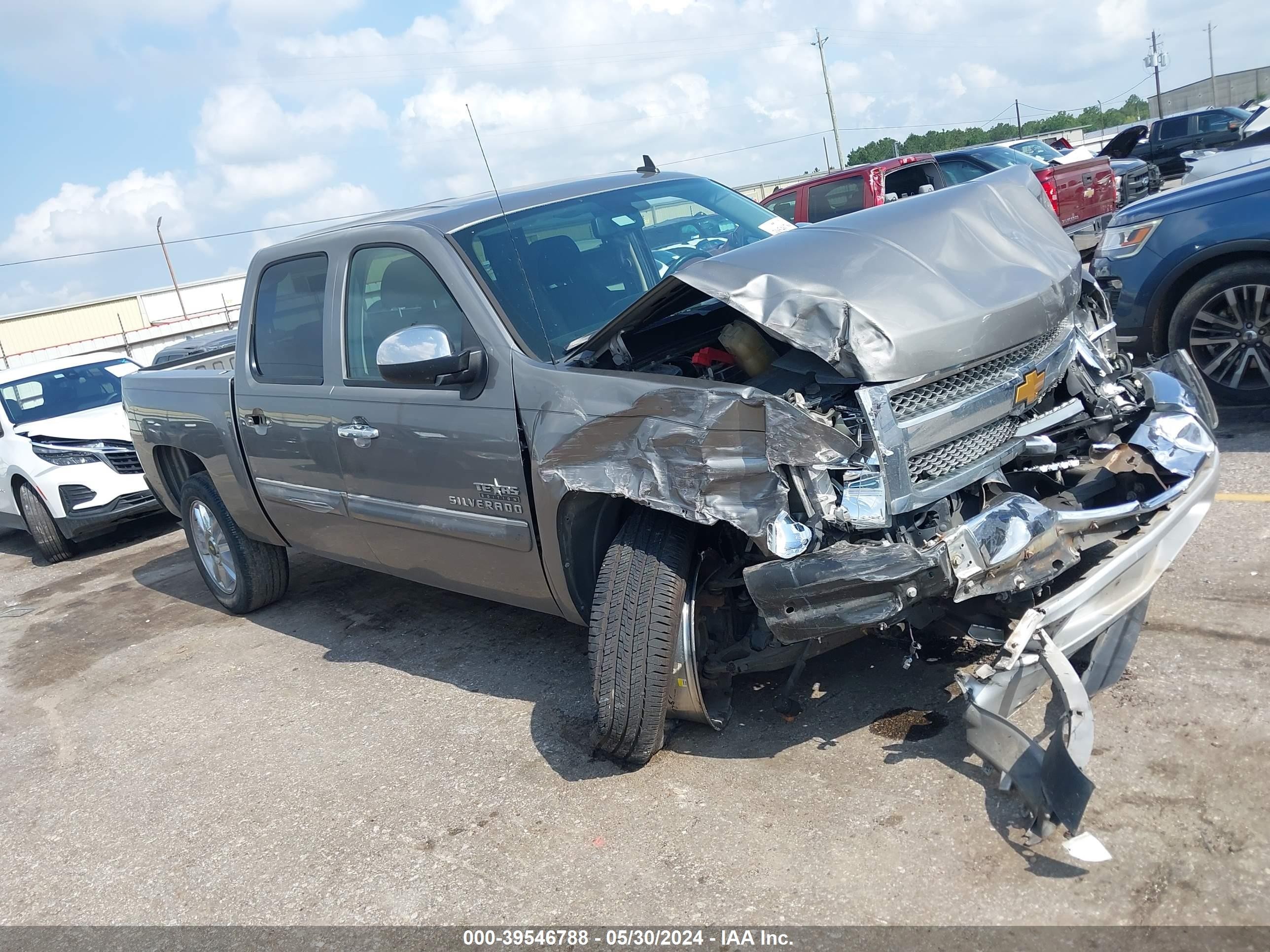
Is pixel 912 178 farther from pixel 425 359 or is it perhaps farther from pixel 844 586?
pixel 844 586

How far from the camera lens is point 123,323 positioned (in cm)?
3991

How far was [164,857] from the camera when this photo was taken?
360cm

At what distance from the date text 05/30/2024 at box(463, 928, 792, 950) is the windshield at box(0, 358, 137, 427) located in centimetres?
760

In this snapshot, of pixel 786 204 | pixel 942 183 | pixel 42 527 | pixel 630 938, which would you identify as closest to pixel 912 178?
pixel 942 183

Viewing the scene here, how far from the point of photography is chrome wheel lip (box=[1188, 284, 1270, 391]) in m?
5.51

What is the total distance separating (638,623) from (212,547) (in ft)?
12.8

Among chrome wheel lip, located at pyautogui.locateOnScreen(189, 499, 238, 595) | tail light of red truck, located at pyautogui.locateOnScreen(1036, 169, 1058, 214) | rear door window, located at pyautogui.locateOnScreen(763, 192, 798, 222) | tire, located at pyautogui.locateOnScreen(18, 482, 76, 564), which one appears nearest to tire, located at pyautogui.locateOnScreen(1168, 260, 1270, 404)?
chrome wheel lip, located at pyautogui.locateOnScreen(189, 499, 238, 595)

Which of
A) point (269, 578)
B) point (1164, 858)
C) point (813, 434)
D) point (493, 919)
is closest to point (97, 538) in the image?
→ point (269, 578)

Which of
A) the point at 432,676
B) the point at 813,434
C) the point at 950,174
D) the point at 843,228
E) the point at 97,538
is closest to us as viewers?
the point at 813,434

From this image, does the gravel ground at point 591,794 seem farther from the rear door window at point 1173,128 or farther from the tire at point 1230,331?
the rear door window at point 1173,128

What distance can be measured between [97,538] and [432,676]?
6.42 meters

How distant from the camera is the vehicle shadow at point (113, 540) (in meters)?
9.09

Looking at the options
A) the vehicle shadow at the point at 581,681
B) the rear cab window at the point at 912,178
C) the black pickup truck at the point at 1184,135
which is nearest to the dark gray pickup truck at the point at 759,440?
the vehicle shadow at the point at 581,681

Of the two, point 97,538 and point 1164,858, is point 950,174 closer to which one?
point 97,538
